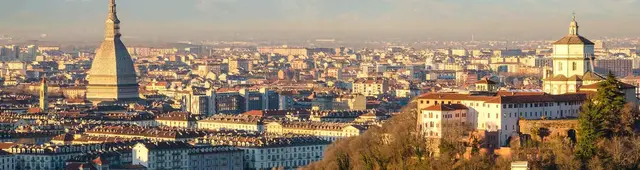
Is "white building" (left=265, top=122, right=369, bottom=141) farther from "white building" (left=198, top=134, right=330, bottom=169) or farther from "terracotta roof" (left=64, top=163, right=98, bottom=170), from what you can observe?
"terracotta roof" (left=64, top=163, right=98, bottom=170)

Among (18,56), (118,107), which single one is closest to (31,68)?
(18,56)

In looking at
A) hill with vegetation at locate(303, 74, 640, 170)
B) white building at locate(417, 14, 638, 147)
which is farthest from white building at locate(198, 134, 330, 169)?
hill with vegetation at locate(303, 74, 640, 170)

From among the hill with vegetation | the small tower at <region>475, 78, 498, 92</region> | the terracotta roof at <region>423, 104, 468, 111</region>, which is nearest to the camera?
the hill with vegetation

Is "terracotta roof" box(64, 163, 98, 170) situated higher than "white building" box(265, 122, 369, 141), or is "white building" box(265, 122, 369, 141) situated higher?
"white building" box(265, 122, 369, 141)

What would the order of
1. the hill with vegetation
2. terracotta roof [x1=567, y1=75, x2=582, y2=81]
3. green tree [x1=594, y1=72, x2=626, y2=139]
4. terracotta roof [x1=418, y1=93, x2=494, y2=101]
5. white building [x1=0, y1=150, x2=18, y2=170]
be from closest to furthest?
the hill with vegetation
green tree [x1=594, y1=72, x2=626, y2=139]
terracotta roof [x1=418, y1=93, x2=494, y2=101]
terracotta roof [x1=567, y1=75, x2=582, y2=81]
white building [x1=0, y1=150, x2=18, y2=170]

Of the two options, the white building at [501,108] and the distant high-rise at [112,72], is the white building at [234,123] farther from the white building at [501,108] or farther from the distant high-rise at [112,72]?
the white building at [501,108]

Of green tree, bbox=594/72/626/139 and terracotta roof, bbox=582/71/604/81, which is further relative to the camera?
terracotta roof, bbox=582/71/604/81

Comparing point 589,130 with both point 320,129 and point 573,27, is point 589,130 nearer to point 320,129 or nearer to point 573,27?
point 573,27

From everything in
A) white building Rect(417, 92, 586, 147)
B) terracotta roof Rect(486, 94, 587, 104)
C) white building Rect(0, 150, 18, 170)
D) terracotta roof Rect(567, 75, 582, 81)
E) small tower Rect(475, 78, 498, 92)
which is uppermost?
terracotta roof Rect(567, 75, 582, 81)
